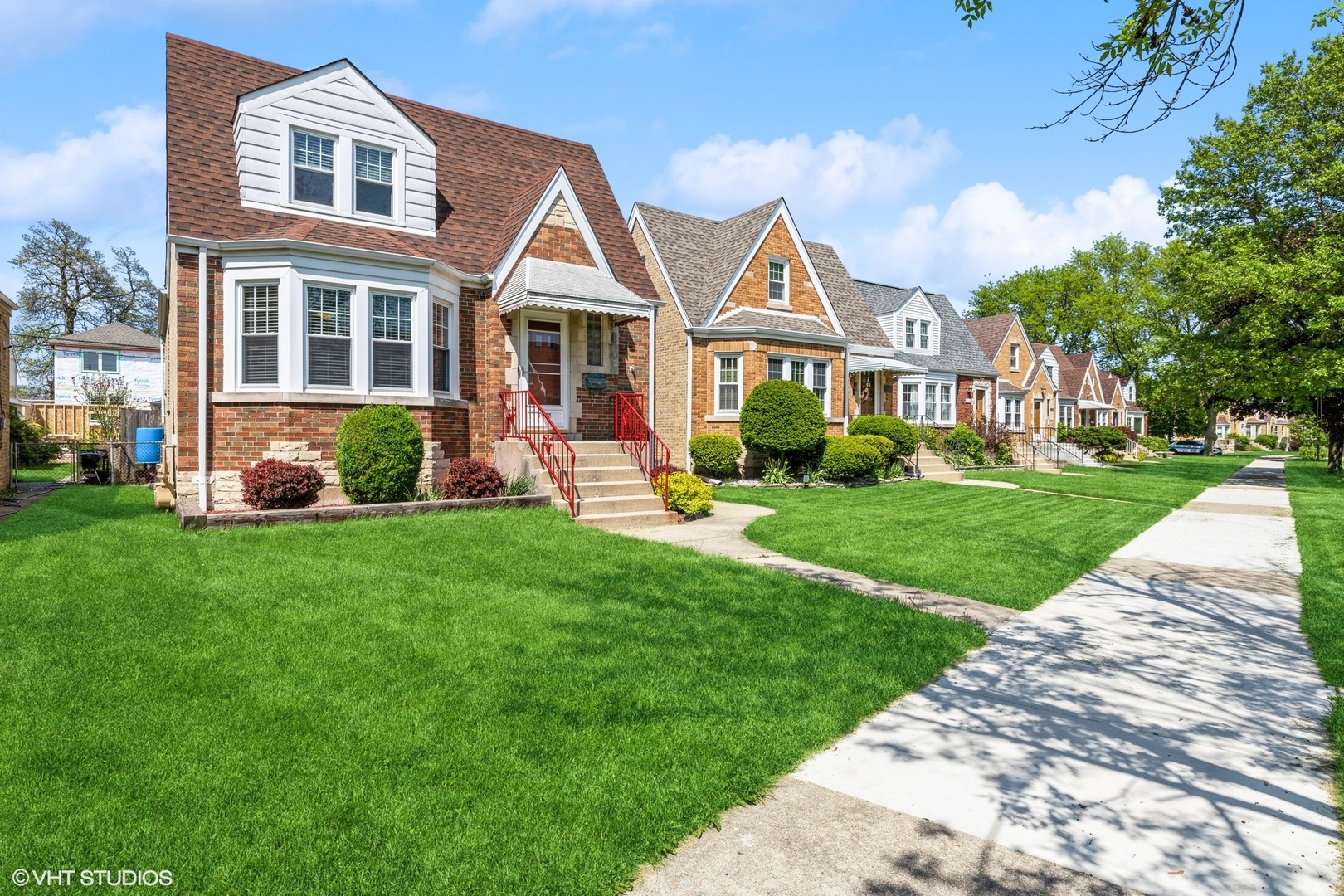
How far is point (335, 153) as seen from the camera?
42.4ft

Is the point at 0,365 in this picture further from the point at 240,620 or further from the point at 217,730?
the point at 217,730

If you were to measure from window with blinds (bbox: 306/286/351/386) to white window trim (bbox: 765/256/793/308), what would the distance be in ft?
41.6

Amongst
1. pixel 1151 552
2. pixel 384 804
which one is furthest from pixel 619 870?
pixel 1151 552

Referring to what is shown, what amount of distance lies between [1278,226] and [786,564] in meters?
26.0

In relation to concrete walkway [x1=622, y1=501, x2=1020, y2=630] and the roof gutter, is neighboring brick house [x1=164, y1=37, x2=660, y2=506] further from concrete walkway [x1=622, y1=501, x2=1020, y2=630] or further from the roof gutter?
concrete walkway [x1=622, y1=501, x2=1020, y2=630]

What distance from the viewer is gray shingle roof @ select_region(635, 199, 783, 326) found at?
20.7 m

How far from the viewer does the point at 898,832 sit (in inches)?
123

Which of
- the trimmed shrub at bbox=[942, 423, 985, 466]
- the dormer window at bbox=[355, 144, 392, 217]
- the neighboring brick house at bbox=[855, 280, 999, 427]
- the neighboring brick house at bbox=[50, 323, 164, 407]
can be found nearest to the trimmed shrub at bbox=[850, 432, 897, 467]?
the trimmed shrub at bbox=[942, 423, 985, 466]

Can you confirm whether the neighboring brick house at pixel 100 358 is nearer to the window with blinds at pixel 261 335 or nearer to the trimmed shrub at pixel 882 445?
the window with blinds at pixel 261 335

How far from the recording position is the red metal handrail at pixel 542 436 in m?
11.7

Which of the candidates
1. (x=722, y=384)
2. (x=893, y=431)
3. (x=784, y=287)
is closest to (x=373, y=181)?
(x=722, y=384)

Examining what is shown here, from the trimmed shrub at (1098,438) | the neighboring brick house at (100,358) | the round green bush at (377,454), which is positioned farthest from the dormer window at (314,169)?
the trimmed shrub at (1098,438)

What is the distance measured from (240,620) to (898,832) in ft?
16.3

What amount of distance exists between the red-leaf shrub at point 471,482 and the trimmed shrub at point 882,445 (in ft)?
35.8
